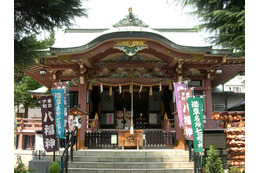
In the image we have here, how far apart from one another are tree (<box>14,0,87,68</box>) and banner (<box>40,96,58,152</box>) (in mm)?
3263

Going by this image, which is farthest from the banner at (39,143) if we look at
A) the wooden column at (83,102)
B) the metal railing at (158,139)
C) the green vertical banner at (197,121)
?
the green vertical banner at (197,121)

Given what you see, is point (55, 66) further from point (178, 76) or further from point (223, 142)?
point (223, 142)

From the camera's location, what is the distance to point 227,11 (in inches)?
223

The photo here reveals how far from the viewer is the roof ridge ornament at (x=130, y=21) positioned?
13750 millimetres

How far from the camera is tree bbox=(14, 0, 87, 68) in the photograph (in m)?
5.53

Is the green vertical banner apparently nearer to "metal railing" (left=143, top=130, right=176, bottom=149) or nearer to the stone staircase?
the stone staircase

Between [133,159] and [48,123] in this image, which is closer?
[48,123]

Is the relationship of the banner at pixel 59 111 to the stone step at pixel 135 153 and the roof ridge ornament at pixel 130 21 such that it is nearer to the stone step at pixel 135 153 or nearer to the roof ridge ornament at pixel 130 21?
the stone step at pixel 135 153

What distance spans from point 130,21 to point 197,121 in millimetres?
7332

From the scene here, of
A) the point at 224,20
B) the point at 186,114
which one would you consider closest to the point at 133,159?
the point at 186,114

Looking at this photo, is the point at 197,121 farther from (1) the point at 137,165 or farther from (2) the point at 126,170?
(2) the point at 126,170

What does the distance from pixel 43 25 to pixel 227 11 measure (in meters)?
4.57

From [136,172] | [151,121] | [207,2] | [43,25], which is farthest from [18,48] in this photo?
[151,121]

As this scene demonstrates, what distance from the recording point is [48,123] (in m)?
9.05
